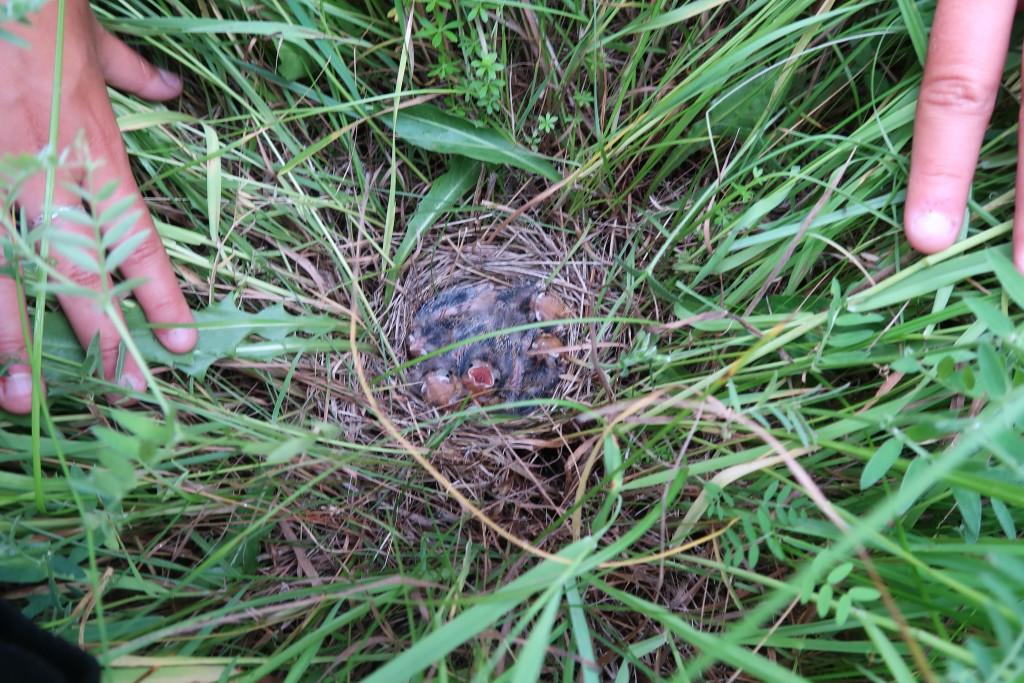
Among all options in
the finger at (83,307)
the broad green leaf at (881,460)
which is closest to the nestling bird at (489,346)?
the finger at (83,307)

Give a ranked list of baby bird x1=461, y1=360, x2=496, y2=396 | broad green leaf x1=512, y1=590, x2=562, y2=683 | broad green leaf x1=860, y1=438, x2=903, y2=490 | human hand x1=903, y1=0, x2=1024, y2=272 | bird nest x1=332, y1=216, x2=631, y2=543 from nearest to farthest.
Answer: broad green leaf x1=512, y1=590, x2=562, y2=683 → broad green leaf x1=860, y1=438, x2=903, y2=490 → human hand x1=903, y1=0, x2=1024, y2=272 → bird nest x1=332, y1=216, x2=631, y2=543 → baby bird x1=461, y1=360, x2=496, y2=396

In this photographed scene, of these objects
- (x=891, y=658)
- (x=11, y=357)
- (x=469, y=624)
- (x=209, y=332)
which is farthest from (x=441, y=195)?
(x=891, y=658)

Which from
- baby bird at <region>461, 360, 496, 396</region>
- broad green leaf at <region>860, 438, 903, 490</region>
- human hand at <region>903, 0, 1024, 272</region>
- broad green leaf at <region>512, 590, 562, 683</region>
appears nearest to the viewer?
broad green leaf at <region>512, 590, 562, 683</region>

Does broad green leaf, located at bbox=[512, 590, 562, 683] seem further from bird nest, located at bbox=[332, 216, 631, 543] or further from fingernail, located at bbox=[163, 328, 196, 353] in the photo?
fingernail, located at bbox=[163, 328, 196, 353]

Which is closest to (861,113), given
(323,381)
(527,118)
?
(527,118)

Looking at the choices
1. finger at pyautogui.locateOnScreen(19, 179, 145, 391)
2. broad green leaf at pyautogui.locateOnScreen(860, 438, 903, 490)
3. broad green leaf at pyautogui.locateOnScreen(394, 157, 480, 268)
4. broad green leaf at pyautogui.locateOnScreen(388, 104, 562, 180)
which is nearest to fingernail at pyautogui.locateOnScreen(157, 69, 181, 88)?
finger at pyautogui.locateOnScreen(19, 179, 145, 391)

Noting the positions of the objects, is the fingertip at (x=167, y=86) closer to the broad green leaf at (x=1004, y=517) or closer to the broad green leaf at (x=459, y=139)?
the broad green leaf at (x=459, y=139)

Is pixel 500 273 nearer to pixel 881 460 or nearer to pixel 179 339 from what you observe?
pixel 179 339
